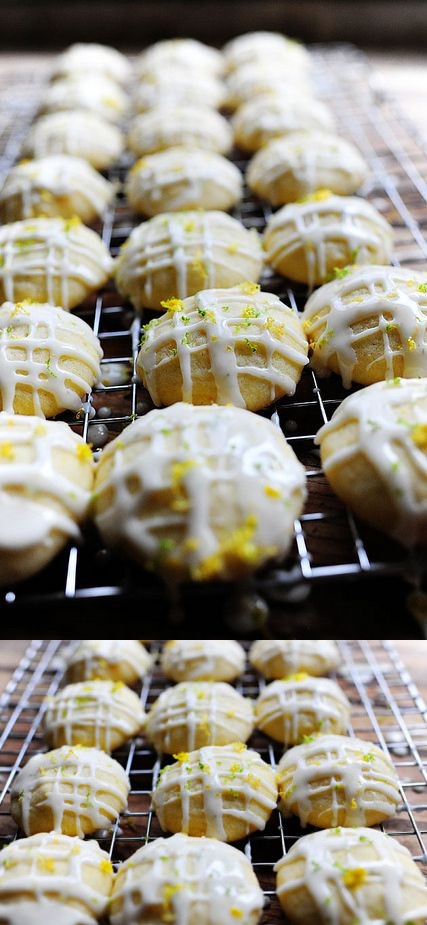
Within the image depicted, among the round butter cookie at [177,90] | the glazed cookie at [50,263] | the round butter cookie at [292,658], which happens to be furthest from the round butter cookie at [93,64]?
the round butter cookie at [292,658]

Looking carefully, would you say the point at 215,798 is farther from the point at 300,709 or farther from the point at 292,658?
the point at 292,658

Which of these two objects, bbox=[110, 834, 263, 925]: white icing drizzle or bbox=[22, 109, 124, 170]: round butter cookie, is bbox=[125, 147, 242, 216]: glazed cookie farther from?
bbox=[110, 834, 263, 925]: white icing drizzle

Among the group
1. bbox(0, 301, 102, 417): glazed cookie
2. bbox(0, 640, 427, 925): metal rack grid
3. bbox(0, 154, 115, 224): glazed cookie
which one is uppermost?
bbox(0, 154, 115, 224): glazed cookie

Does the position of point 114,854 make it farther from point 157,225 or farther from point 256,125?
point 256,125

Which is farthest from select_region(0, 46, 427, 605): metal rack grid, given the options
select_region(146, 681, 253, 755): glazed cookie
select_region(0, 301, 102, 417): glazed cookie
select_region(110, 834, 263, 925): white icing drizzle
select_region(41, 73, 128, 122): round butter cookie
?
select_region(146, 681, 253, 755): glazed cookie

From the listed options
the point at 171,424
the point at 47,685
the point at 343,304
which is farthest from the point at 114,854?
the point at 343,304

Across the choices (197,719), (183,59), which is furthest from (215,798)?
(183,59)

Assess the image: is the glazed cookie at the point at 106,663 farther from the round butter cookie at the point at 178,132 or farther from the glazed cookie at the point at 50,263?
the round butter cookie at the point at 178,132
